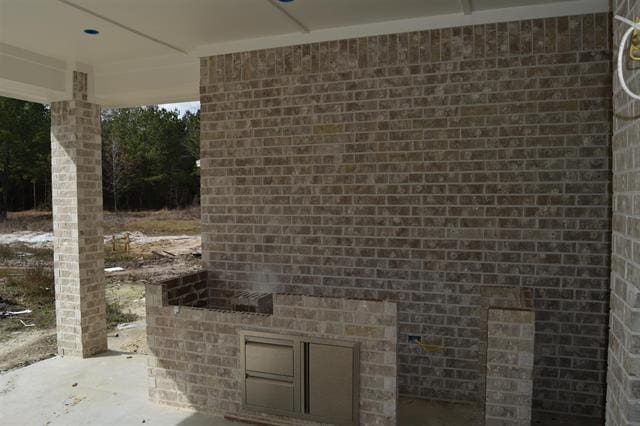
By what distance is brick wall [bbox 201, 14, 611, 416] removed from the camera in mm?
3871

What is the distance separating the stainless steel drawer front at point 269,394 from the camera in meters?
3.63

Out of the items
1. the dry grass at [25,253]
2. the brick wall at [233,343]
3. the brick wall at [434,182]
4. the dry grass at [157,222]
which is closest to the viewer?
the brick wall at [233,343]

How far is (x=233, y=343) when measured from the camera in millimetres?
3797

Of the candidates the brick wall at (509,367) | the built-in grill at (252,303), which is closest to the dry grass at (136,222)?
the built-in grill at (252,303)

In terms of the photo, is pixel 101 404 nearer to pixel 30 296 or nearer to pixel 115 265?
pixel 30 296

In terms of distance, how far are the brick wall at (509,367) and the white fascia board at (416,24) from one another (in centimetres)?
241

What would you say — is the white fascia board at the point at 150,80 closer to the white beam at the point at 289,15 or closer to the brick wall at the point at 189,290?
the white beam at the point at 289,15

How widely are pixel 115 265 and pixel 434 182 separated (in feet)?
34.0

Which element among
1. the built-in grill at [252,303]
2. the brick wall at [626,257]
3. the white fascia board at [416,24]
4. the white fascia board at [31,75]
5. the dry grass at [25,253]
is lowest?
the dry grass at [25,253]

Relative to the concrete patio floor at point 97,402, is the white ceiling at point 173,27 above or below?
above

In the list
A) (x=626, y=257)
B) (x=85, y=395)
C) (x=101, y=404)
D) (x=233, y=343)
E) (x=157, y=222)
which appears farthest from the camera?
(x=157, y=222)

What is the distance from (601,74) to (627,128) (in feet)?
7.75

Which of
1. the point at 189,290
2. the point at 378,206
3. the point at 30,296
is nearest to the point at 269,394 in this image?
the point at 189,290

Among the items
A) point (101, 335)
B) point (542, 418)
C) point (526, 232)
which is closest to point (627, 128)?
point (526, 232)
